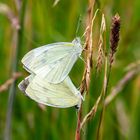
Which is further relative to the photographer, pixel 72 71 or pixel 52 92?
pixel 72 71

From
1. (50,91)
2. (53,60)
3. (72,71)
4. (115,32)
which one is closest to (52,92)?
(50,91)

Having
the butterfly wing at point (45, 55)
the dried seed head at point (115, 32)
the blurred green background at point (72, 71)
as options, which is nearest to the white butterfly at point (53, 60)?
the butterfly wing at point (45, 55)

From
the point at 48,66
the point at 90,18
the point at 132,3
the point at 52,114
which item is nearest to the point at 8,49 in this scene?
the point at 52,114

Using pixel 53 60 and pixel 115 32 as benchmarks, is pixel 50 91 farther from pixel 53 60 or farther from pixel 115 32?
pixel 115 32

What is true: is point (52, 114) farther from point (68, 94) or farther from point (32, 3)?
point (68, 94)

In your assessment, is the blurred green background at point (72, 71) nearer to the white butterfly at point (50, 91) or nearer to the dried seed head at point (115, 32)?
the white butterfly at point (50, 91)
